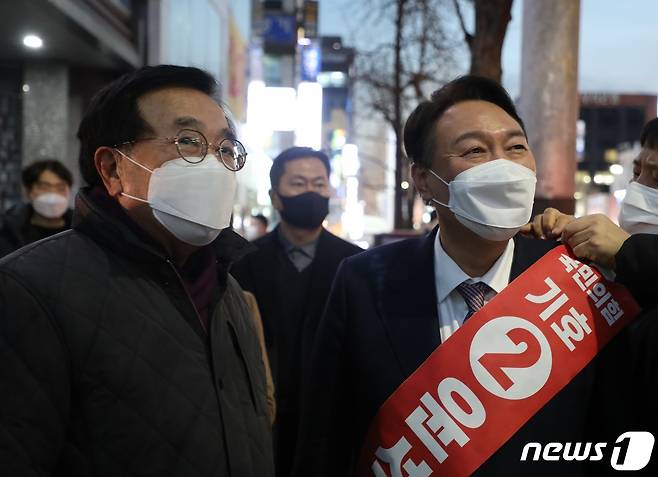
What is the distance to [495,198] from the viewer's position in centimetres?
238

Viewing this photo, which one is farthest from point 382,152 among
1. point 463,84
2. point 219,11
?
point 463,84

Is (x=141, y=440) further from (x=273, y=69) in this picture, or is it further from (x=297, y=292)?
(x=273, y=69)

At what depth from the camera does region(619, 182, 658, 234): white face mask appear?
2.67m

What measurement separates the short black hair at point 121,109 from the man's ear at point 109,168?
0.02 m

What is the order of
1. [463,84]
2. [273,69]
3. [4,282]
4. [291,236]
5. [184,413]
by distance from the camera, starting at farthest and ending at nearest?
[273,69]
[291,236]
[463,84]
[184,413]
[4,282]

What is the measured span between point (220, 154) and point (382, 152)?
187ft

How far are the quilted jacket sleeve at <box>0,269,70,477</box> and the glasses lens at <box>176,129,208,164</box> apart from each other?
0.61 metres

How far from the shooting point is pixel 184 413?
5.84ft

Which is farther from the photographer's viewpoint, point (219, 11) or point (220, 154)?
point (219, 11)

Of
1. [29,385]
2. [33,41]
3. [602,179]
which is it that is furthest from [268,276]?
[602,179]

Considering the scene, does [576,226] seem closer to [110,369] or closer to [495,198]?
[495,198]

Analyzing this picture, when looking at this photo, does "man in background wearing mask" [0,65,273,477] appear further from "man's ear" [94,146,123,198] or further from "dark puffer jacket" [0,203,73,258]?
"dark puffer jacket" [0,203,73,258]

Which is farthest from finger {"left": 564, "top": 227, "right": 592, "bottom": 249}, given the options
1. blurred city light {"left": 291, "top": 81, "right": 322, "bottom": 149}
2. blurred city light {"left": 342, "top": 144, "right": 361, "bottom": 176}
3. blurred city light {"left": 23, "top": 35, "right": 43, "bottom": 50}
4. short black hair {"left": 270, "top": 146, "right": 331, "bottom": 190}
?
blurred city light {"left": 342, "top": 144, "right": 361, "bottom": 176}

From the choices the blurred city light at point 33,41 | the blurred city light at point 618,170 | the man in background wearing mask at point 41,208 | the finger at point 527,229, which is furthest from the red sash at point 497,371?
the blurred city light at point 618,170
